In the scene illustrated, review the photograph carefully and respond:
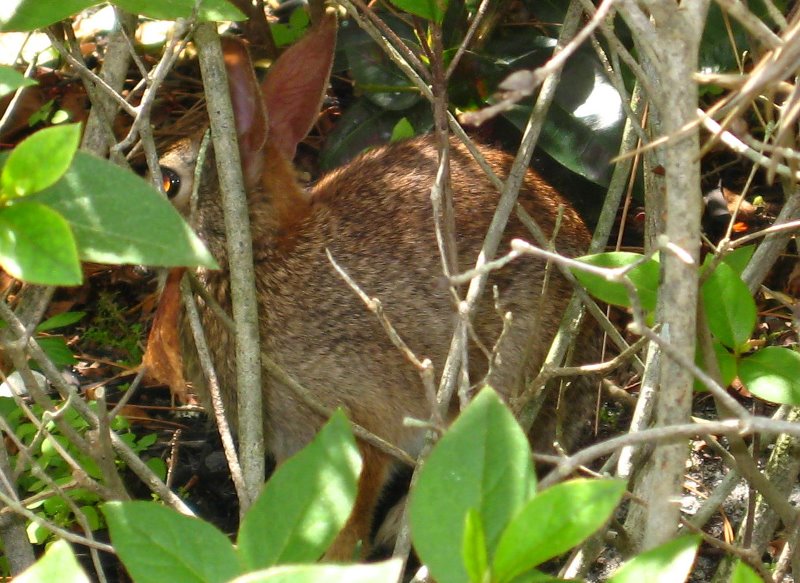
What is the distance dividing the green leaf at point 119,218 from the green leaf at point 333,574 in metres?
0.47

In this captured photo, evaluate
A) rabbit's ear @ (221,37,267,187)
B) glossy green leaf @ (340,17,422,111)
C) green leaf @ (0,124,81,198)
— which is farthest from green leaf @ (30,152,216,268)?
glossy green leaf @ (340,17,422,111)

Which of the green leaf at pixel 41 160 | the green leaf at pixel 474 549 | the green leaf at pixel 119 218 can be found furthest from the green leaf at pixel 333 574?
the green leaf at pixel 41 160

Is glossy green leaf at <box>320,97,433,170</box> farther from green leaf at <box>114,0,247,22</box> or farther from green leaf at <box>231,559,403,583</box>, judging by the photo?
green leaf at <box>231,559,403,583</box>

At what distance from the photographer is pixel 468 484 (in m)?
1.40

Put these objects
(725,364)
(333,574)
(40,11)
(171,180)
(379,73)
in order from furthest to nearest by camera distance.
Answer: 1. (379,73)
2. (171,180)
3. (725,364)
4. (40,11)
5. (333,574)

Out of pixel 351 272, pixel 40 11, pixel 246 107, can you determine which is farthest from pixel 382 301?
pixel 40 11

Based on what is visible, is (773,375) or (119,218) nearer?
(119,218)

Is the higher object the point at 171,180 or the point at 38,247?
the point at 38,247

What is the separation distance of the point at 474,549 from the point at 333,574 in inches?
9.2

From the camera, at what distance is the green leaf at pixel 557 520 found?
130cm

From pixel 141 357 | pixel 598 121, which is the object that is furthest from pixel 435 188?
pixel 141 357

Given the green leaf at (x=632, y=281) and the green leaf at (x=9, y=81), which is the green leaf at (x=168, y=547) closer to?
the green leaf at (x=9, y=81)

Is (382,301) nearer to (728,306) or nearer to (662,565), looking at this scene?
(728,306)

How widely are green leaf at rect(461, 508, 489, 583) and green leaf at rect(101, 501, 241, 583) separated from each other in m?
0.35
